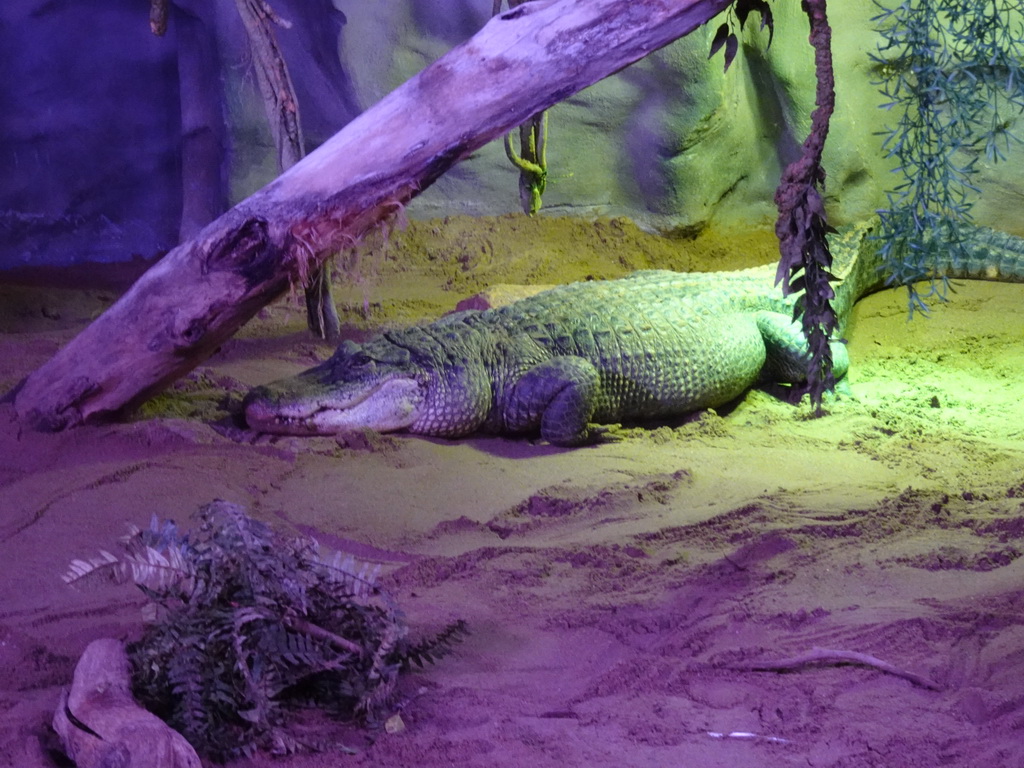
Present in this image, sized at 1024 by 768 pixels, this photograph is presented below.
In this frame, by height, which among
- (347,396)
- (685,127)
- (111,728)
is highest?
(685,127)

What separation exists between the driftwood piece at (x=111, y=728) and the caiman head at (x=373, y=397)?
8.61ft

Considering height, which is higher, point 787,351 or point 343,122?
point 343,122

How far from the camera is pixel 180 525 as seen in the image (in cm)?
369

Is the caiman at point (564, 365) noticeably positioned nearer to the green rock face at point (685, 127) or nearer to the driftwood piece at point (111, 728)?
the green rock face at point (685, 127)

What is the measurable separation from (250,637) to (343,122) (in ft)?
21.9

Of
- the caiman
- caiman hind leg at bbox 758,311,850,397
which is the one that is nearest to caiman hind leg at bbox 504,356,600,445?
the caiman

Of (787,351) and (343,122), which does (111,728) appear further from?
(343,122)

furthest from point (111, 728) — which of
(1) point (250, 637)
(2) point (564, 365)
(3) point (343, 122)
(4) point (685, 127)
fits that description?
(3) point (343, 122)

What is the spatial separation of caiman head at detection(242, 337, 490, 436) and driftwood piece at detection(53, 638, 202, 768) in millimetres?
2625

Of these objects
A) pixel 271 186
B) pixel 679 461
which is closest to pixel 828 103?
pixel 679 461

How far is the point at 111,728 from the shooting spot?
2.12 meters

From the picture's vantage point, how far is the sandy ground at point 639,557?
2415mm

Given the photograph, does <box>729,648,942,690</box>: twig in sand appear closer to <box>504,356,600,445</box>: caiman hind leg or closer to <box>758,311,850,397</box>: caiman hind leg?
<box>504,356,600,445</box>: caiman hind leg

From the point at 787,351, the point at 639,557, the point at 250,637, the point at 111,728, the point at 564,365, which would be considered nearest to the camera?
the point at 111,728
